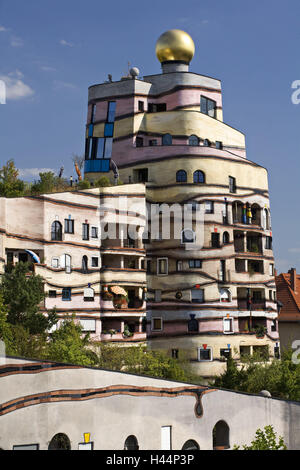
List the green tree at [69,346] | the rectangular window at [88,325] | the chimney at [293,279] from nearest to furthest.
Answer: the green tree at [69,346] → the rectangular window at [88,325] → the chimney at [293,279]

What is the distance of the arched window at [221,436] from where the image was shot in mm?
28281

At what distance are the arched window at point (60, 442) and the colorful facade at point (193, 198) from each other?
71.2 feet

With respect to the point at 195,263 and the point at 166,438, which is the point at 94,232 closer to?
the point at 195,263

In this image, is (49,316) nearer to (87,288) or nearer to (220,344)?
(87,288)

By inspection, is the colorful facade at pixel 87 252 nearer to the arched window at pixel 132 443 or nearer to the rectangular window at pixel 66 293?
the rectangular window at pixel 66 293

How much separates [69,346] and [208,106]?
24.3 meters

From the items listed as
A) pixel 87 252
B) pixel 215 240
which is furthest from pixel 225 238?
pixel 87 252

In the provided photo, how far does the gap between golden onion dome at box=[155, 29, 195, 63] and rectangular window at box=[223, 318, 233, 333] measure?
18543 millimetres

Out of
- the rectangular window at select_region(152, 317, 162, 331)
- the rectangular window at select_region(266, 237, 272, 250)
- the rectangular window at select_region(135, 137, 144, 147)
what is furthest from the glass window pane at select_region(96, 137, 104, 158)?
the rectangular window at select_region(266, 237, 272, 250)

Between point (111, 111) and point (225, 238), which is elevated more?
point (111, 111)

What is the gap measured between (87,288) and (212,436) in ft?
45.5

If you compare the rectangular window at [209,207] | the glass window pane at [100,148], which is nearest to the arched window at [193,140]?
the rectangular window at [209,207]

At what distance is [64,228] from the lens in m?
38.3

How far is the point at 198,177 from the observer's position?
45.2 meters
